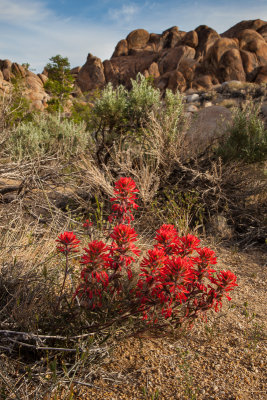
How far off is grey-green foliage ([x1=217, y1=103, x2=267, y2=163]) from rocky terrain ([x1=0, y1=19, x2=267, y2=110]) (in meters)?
17.3

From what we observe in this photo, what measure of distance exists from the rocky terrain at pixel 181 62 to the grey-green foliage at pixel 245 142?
17321 millimetres

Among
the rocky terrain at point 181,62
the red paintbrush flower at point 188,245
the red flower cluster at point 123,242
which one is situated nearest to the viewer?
the red flower cluster at point 123,242

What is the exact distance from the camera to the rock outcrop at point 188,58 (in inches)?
1458

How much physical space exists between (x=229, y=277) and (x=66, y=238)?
3.23ft

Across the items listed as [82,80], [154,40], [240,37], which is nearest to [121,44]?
[154,40]

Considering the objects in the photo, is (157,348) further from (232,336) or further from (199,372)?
(232,336)

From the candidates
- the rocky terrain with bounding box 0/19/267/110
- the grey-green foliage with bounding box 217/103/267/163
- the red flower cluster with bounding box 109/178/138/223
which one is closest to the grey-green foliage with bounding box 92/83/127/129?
the grey-green foliage with bounding box 217/103/267/163

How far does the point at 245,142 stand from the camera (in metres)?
5.62

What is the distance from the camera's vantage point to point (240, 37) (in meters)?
41.4

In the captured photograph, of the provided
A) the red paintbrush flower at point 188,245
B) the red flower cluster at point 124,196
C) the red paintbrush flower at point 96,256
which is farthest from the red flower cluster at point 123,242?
the red paintbrush flower at point 188,245

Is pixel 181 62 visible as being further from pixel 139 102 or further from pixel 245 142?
pixel 245 142

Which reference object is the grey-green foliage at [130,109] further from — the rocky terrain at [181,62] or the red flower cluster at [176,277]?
the rocky terrain at [181,62]

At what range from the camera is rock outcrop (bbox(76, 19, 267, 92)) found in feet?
121

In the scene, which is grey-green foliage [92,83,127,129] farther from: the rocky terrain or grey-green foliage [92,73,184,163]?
the rocky terrain
